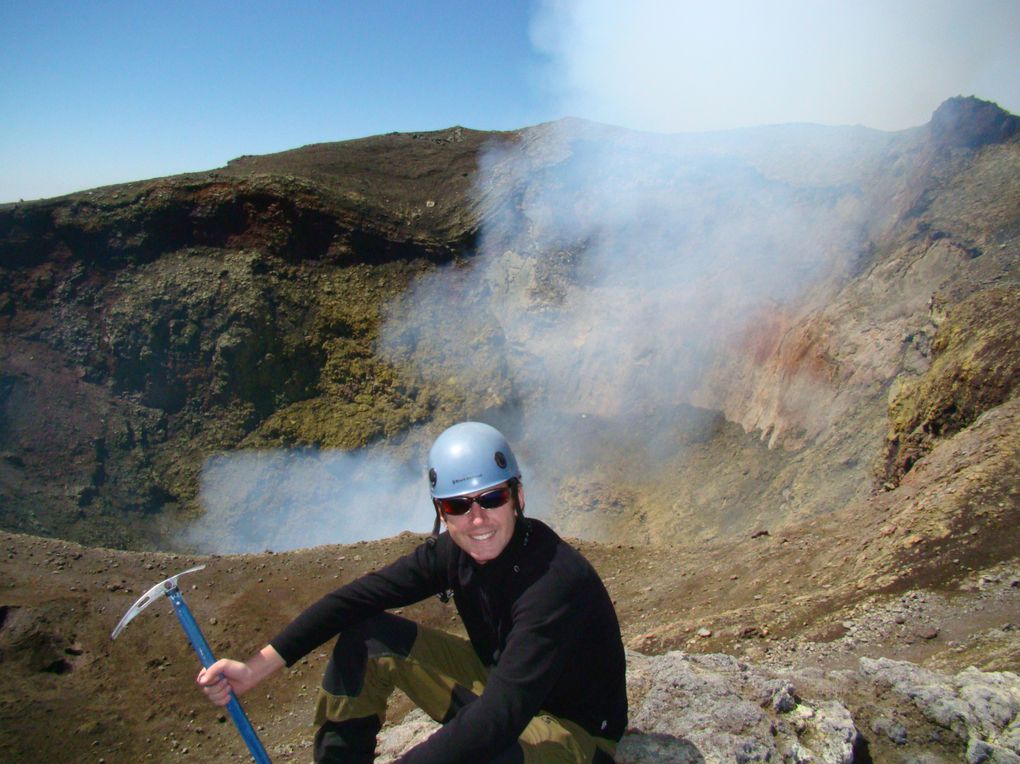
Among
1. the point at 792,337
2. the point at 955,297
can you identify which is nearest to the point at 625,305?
the point at 792,337

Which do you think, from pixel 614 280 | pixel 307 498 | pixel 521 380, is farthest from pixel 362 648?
pixel 614 280

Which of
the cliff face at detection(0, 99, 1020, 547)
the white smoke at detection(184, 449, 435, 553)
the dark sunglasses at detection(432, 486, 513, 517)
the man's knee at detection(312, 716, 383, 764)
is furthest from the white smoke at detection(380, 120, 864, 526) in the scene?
the dark sunglasses at detection(432, 486, 513, 517)

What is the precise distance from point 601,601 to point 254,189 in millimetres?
22453

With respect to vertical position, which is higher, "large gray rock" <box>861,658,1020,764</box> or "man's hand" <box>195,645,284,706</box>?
"man's hand" <box>195,645,284,706</box>

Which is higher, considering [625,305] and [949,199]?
[949,199]

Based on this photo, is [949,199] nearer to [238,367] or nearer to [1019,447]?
[1019,447]

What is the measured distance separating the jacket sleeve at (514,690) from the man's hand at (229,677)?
3.18 ft

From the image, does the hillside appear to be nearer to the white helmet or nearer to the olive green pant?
the olive green pant

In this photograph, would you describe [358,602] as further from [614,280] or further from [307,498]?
[614,280]

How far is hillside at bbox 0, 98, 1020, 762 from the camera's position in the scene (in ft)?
27.9

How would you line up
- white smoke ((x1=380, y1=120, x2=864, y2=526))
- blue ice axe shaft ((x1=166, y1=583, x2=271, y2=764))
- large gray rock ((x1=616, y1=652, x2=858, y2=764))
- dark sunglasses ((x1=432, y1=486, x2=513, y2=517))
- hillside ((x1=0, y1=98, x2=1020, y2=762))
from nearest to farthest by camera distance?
dark sunglasses ((x1=432, y1=486, x2=513, y2=517))
large gray rock ((x1=616, y1=652, x2=858, y2=764))
blue ice axe shaft ((x1=166, y1=583, x2=271, y2=764))
hillside ((x1=0, y1=98, x2=1020, y2=762))
white smoke ((x1=380, y1=120, x2=864, y2=526))

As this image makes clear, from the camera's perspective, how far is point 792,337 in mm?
17188

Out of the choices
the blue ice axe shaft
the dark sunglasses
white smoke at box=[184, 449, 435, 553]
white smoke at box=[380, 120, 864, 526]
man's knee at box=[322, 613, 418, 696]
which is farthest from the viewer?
white smoke at box=[184, 449, 435, 553]

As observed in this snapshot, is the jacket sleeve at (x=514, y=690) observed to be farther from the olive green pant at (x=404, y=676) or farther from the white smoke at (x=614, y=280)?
the white smoke at (x=614, y=280)
